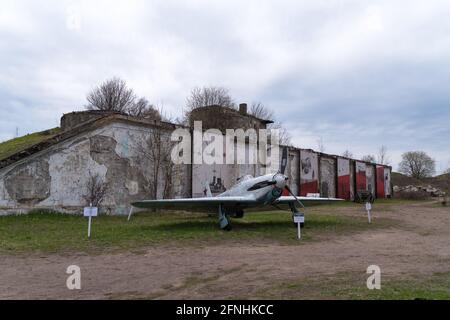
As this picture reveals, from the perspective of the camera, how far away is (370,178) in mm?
48281

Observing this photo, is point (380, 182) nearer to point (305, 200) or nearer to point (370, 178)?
point (370, 178)

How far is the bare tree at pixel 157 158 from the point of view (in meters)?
23.5

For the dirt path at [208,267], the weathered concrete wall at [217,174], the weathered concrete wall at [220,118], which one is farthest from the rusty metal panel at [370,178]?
the dirt path at [208,267]

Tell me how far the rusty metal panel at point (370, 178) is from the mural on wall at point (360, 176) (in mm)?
950

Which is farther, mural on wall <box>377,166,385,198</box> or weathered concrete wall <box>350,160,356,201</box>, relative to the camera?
mural on wall <box>377,166,385,198</box>

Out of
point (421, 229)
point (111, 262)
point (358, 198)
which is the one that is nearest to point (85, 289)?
point (111, 262)

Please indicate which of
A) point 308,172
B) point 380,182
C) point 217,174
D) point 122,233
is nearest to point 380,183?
point 380,182

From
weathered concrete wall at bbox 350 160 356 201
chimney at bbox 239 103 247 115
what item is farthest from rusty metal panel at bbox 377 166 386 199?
chimney at bbox 239 103 247 115

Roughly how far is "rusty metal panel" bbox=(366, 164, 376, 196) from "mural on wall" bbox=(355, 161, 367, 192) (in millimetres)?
950

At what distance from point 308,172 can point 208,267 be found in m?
30.9

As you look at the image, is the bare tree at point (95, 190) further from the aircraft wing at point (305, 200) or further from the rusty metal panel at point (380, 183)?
the rusty metal panel at point (380, 183)

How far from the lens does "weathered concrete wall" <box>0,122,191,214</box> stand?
18531 millimetres

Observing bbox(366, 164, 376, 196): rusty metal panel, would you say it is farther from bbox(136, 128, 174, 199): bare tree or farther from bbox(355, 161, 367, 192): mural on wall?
bbox(136, 128, 174, 199): bare tree
